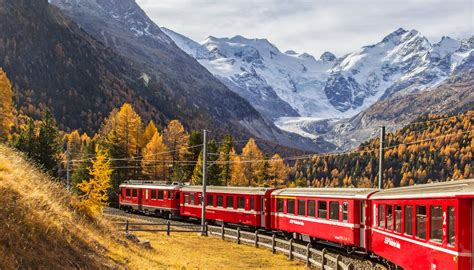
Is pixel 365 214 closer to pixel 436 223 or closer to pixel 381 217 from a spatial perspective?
pixel 381 217

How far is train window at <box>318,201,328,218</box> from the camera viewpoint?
108 feet

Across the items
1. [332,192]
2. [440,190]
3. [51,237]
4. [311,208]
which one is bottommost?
[311,208]

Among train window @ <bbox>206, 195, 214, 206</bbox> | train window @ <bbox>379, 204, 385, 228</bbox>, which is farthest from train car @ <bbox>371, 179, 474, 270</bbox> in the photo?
train window @ <bbox>206, 195, 214, 206</bbox>

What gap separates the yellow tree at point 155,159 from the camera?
9723cm

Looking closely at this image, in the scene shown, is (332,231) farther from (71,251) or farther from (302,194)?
(71,251)

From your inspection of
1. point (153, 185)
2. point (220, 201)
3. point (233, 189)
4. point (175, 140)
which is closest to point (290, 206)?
point (233, 189)

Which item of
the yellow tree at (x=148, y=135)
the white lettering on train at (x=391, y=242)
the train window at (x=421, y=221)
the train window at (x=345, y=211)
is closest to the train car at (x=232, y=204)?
the train window at (x=345, y=211)

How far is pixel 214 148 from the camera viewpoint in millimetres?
98438

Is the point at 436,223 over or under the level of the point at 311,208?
over

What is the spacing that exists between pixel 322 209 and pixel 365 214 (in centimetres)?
482

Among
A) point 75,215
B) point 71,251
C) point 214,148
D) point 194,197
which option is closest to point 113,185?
point 214,148

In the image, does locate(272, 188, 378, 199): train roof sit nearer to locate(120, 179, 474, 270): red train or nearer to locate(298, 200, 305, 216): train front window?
locate(120, 179, 474, 270): red train

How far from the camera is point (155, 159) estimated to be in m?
98.1

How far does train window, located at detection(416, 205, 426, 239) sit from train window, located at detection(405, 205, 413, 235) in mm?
862
